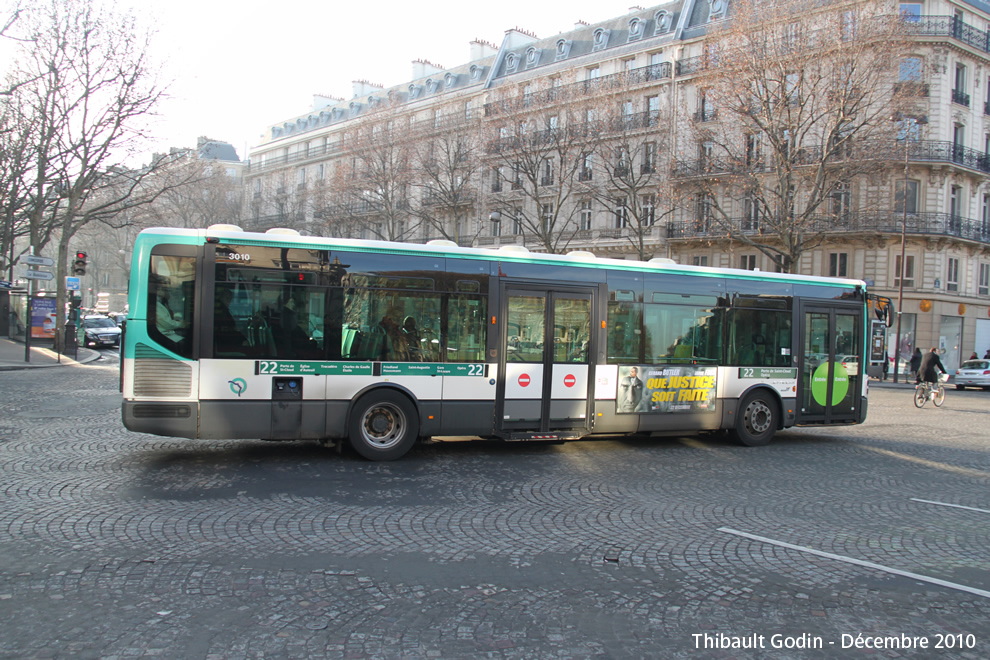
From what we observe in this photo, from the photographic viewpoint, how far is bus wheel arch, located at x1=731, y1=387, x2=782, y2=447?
11.6 metres

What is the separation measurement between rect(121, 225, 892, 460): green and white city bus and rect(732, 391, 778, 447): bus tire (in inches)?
1.3

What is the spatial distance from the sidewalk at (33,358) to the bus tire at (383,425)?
1919 cm

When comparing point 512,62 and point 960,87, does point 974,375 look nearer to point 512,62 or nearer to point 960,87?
point 960,87

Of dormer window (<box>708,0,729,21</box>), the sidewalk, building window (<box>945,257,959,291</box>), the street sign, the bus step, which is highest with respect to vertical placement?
dormer window (<box>708,0,729,21</box>)

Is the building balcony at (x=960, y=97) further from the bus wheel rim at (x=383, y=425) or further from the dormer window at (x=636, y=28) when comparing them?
the bus wheel rim at (x=383, y=425)

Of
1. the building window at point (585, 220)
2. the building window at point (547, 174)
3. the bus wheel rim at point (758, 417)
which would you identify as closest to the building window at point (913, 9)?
the building window at point (585, 220)

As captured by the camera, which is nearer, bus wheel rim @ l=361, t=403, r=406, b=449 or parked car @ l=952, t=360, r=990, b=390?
bus wheel rim @ l=361, t=403, r=406, b=449

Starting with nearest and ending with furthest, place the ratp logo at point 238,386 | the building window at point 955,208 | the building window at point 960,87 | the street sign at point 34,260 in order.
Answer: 1. the ratp logo at point 238,386
2. the street sign at point 34,260
3. the building window at point 955,208
4. the building window at point 960,87

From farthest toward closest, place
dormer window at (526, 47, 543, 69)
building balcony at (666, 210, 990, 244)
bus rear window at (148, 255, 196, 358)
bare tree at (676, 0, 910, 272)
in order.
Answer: dormer window at (526, 47, 543, 69) < building balcony at (666, 210, 990, 244) < bare tree at (676, 0, 910, 272) < bus rear window at (148, 255, 196, 358)

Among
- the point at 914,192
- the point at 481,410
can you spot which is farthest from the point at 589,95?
the point at 481,410

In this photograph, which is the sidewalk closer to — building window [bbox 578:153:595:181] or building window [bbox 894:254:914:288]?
building window [bbox 578:153:595:181]

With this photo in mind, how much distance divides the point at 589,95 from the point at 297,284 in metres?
27.7

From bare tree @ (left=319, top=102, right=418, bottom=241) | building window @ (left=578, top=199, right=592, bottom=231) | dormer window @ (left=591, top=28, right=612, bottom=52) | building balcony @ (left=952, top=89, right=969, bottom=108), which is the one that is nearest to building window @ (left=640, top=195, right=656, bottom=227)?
building window @ (left=578, top=199, right=592, bottom=231)

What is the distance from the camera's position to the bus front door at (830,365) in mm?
12203
